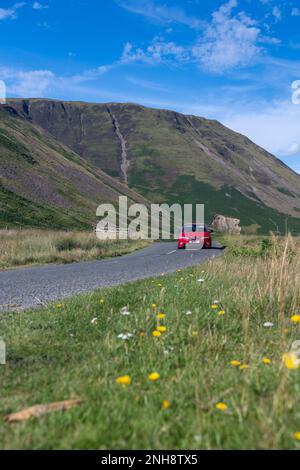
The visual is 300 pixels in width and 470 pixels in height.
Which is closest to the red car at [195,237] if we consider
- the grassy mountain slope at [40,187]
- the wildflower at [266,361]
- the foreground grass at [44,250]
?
the foreground grass at [44,250]

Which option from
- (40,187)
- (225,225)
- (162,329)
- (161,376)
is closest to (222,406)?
(161,376)

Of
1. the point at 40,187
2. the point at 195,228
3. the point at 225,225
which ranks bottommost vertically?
the point at 195,228

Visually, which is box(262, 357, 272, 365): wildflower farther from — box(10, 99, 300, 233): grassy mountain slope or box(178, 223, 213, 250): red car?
box(10, 99, 300, 233): grassy mountain slope

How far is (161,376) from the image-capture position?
3.87 m

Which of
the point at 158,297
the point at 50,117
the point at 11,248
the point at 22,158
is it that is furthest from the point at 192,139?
the point at 158,297

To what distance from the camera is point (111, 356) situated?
4480 millimetres

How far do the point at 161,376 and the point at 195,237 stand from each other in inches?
855

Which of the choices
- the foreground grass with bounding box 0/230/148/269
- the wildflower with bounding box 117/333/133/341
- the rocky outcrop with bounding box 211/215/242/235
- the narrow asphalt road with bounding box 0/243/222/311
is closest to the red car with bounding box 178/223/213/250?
the foreground grass with bounding box 0/230/148/269

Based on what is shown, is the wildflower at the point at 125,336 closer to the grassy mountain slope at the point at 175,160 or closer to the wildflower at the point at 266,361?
the wildflower at the point at 266,361

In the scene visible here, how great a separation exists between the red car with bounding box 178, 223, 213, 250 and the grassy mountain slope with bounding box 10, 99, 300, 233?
297ft

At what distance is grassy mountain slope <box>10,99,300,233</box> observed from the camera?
135 m

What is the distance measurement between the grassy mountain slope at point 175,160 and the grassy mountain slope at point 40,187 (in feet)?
137

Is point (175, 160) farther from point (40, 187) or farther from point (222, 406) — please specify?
point (222, 406)

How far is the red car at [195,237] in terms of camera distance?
83.1 feet
